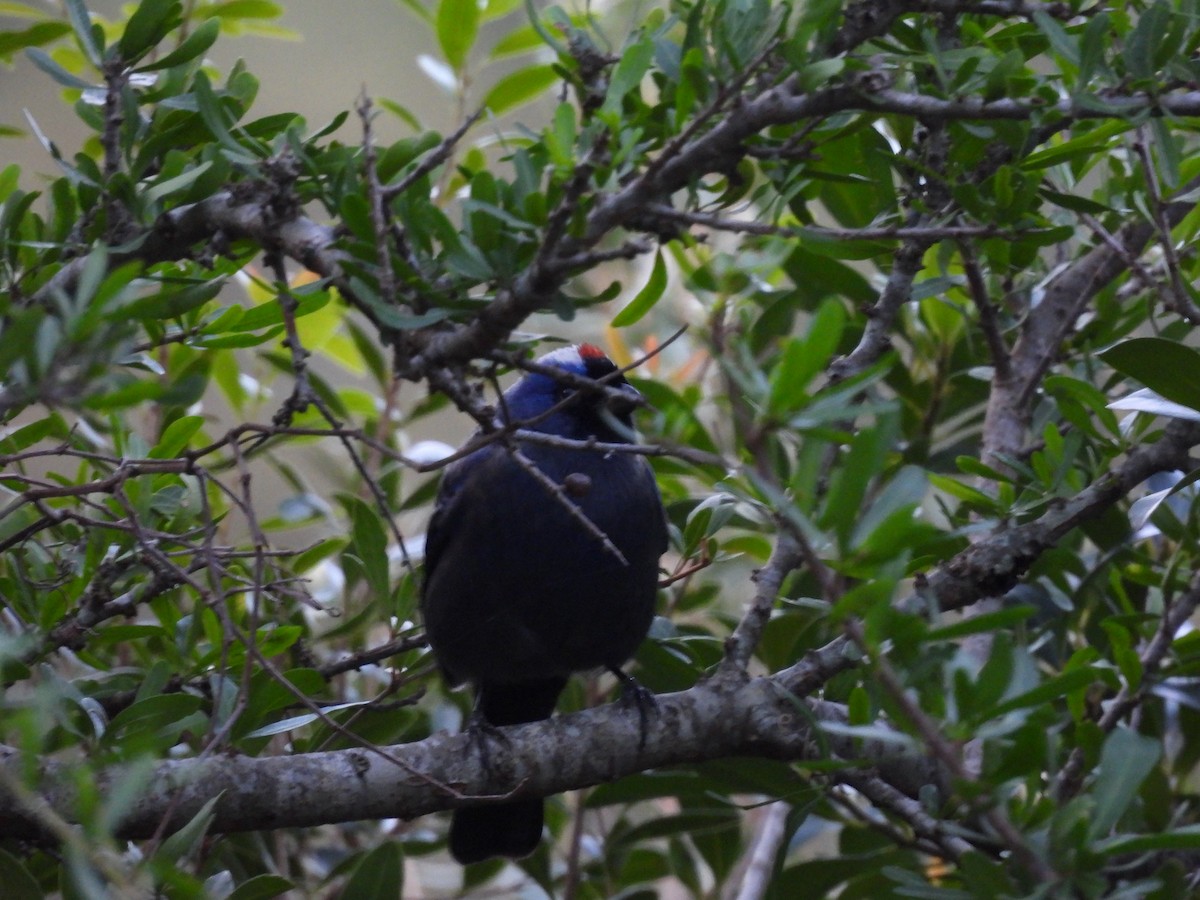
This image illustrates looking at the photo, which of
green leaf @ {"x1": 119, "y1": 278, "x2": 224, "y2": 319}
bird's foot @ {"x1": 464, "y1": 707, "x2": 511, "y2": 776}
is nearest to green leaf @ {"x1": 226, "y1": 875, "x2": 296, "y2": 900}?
bird's foot @ {"x1": 464, "y1": 707, "x2": 511, "y2": 776}

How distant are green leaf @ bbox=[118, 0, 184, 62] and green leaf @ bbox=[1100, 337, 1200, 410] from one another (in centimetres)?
146

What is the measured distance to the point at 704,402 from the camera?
264cm

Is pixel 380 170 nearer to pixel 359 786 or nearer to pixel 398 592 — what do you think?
pixel 398 592

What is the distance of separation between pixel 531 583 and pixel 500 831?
0.56 m

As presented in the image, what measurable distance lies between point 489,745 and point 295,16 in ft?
16.6

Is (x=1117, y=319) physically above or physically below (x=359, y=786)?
above

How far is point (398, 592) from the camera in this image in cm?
226

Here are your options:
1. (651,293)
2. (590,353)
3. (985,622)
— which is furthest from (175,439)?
(985,622)

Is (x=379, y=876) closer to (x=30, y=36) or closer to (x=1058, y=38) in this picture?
(x=30, y=36)

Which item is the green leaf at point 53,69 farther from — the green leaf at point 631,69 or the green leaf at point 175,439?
the green leaf at point 631,69

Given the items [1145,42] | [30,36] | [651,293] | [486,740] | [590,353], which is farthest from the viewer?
[590,353]

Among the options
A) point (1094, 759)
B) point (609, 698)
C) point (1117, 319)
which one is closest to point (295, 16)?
point (609, 698)

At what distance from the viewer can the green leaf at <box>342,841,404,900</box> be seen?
2131 mm

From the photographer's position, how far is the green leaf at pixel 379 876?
2131mm
